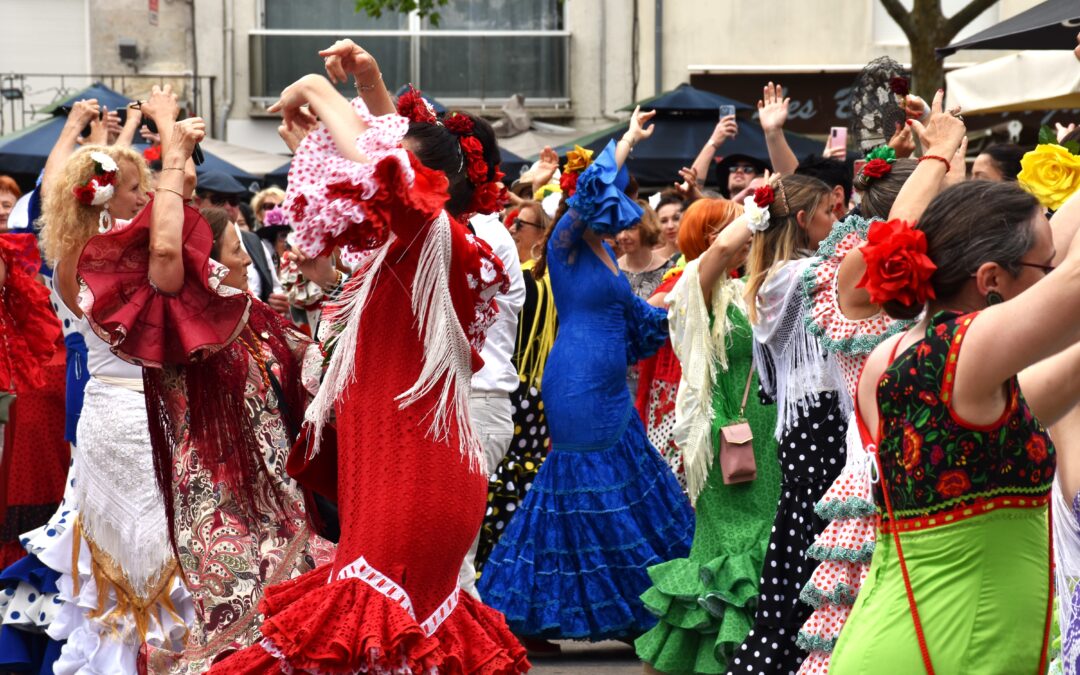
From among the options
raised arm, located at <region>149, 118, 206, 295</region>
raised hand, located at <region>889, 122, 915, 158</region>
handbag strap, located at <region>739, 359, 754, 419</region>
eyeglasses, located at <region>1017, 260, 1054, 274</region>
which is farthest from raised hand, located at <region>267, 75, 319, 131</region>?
handbag strap, located at <region>739, 359, 754, 419</region>

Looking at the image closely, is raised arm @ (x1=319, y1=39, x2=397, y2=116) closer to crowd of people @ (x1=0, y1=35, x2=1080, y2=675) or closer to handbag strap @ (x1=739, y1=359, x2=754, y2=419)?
crowd of people @ (x1=0, y1=35, x2=1080, y2=675)

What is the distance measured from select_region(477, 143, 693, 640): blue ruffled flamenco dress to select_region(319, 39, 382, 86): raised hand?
9.54 feet

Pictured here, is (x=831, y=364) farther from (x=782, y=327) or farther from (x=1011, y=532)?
(x=1011, y=532)

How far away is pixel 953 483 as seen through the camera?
3.23 meters

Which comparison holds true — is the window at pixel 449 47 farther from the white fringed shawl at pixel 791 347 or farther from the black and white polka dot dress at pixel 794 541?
the black and white polka dot dress at pixel 794 541

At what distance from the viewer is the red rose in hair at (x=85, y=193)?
620 centimetres

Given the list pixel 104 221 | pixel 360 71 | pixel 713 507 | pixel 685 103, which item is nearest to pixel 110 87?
pixel 685 103

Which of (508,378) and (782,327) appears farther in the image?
(508,378)

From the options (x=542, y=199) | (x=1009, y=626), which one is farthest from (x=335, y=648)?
(x=542, y=199)

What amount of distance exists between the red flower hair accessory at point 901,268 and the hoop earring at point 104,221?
378cm

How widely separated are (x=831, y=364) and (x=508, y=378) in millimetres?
1596

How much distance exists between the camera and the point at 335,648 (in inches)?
156

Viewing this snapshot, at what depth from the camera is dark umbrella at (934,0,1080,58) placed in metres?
7.47

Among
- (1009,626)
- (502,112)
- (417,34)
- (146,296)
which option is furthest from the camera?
(417,34)
